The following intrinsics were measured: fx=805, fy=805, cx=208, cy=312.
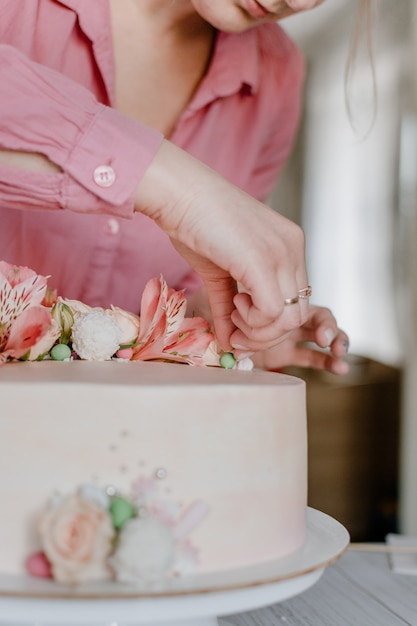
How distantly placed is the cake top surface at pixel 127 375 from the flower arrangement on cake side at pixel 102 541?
0.11 m

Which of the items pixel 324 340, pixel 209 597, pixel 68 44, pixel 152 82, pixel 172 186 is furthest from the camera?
pixel 152 82

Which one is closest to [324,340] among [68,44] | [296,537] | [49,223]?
[296,537]

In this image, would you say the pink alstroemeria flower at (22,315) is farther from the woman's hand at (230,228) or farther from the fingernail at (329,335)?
the fingernail at (329,335)

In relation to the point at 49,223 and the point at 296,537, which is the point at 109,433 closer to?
the point at 296,537

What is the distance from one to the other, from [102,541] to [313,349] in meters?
0.65

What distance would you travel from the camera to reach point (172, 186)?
78 centimetres

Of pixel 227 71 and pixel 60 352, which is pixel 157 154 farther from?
pixel 227 71

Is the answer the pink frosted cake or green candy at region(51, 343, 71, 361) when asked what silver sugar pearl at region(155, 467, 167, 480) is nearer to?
the pink frosted cake

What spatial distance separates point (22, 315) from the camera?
86cm

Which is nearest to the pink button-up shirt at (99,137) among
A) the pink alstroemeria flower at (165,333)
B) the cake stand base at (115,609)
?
the pink alstroemeria flower at (165,333)

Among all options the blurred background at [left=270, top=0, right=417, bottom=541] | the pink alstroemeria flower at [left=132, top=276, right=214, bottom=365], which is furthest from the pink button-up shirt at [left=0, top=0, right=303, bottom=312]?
the blurred background at [left=270, top=0, right=417, bottom=541]

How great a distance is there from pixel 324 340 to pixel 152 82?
54 cm

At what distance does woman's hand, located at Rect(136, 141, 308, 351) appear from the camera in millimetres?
774

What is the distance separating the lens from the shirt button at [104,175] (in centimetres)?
78
